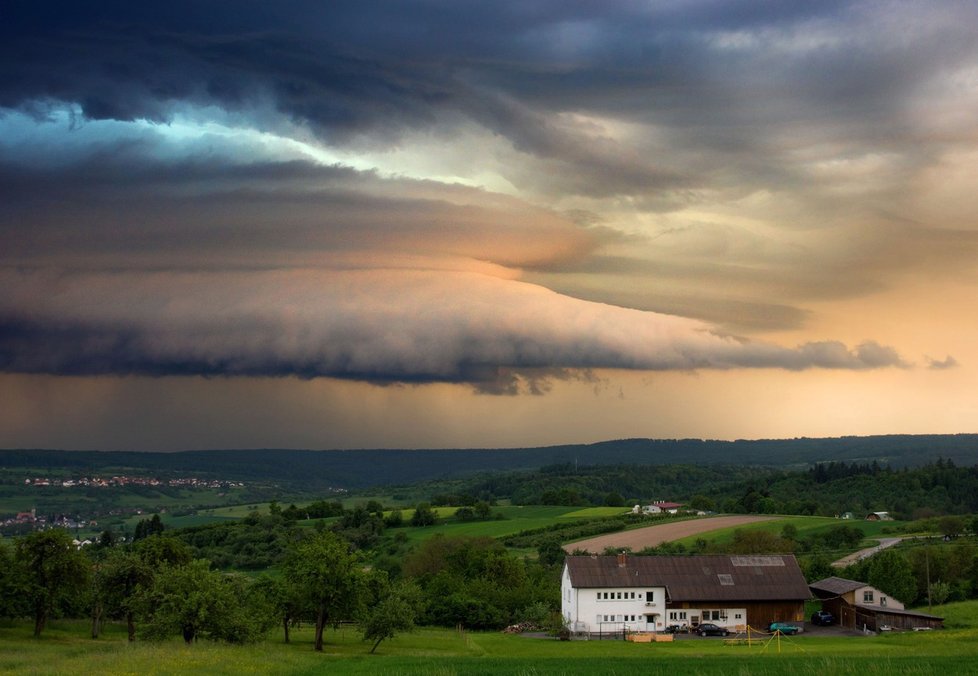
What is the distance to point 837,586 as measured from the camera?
83.4 m

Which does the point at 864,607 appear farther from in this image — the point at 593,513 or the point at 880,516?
the point at 880,516

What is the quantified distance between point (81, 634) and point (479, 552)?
136ft

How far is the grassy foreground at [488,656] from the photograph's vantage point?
42125mm

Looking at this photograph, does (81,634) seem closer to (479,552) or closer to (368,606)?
(368,606)

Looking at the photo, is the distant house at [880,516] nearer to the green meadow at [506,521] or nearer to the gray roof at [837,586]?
the green meadow at [506,521]

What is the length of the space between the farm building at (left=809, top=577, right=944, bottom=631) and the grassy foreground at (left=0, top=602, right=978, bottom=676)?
3.10 meters

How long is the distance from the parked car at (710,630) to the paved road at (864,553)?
86.6 ft

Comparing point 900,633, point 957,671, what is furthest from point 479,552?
point 957,671

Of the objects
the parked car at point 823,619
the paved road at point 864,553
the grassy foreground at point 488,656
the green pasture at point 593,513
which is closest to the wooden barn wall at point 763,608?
the parked car at point 823,619

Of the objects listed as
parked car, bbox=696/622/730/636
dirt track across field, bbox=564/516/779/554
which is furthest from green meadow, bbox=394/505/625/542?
parked car, bbox=696/622/730/636

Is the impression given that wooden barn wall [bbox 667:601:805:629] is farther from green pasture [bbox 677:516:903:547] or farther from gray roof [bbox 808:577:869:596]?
green pasture [bbox 677:516:903:547]

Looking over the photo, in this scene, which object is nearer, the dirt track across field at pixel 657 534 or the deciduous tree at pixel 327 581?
the deciduous tree at pixel 327 581

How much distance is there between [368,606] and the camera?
6938 cm

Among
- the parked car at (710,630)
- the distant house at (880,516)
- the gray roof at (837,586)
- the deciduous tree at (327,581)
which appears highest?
the deciduous tree at (327,581)
